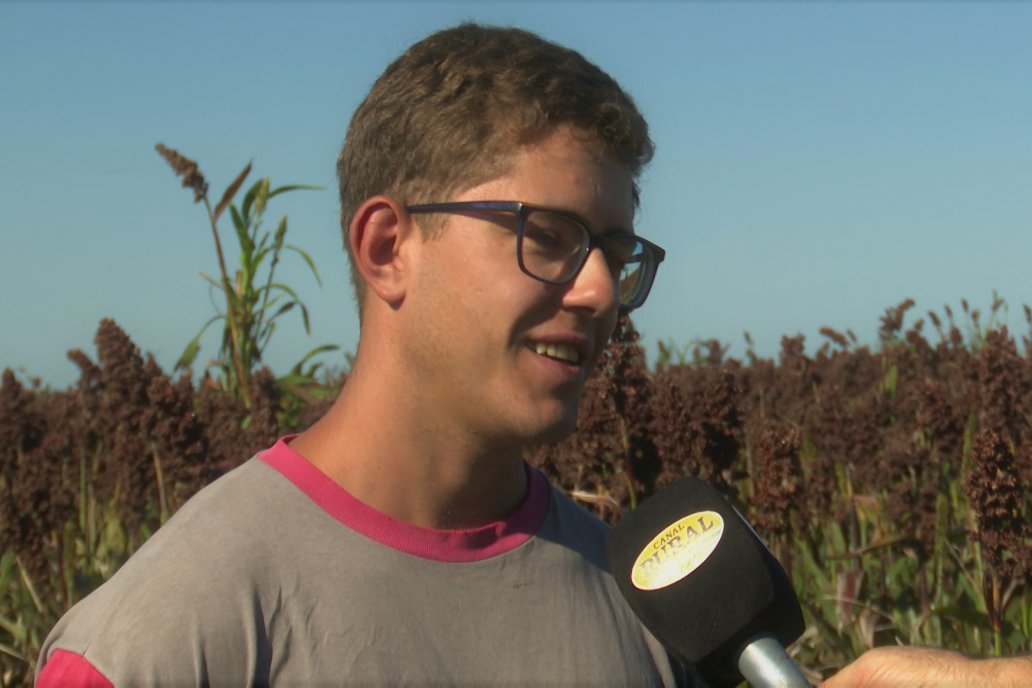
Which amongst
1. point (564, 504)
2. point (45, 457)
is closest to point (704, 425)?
point (564, 504)

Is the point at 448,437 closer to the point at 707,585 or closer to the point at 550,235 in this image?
the point at 550,235

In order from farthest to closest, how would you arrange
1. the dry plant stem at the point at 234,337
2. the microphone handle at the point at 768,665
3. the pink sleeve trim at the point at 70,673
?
1. the dry plant stem at the point at 234,337
2. the pink sleeve trim at the point at 70,673
3. the microphone handle at the point at 768,665

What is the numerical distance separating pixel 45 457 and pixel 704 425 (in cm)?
300

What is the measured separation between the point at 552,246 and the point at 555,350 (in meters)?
0.17

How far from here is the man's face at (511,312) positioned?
7.77 feet

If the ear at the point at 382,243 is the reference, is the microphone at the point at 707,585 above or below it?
below

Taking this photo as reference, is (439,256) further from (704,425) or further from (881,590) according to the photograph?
(881,590)

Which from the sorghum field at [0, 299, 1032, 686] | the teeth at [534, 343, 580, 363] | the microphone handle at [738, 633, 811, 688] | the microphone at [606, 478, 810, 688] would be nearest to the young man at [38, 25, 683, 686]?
the teeth at [534, 343, 580, 363]

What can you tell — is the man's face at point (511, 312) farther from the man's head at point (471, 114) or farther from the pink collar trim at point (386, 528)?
the pink collar trim at point (386, 528)

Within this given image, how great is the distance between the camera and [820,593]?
4.65 m

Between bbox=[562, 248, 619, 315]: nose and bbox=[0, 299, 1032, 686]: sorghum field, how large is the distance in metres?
1.61

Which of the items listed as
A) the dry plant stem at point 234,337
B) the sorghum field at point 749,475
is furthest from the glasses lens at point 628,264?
the dry plant stem at point 234,337

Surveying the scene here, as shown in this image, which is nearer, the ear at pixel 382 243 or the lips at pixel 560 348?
the lips at pixel 560 348

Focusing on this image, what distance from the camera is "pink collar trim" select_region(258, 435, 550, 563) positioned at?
2.37m
